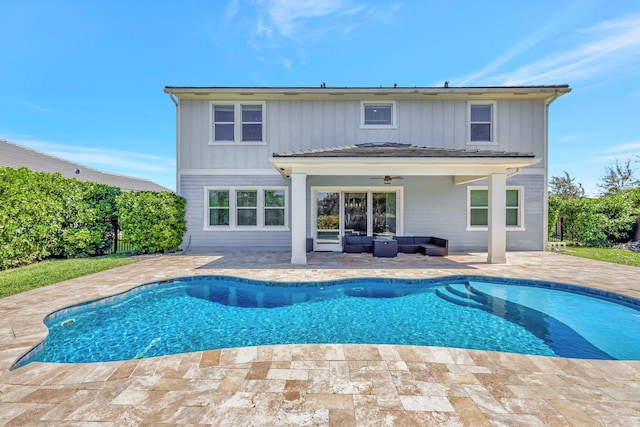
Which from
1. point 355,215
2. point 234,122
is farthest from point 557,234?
point 234,122

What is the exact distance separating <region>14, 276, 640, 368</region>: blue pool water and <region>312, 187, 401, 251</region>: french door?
16.6 ft

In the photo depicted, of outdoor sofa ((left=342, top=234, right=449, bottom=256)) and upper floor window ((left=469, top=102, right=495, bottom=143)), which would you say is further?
upper floor window ((left=469, top=102, right=495, bottom=143))

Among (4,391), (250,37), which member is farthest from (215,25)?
(4,391)

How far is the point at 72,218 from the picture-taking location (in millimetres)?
9570

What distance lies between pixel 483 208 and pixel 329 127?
25.1 feet

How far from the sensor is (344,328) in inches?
184

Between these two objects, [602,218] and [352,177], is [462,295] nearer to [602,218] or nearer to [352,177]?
[352,177]

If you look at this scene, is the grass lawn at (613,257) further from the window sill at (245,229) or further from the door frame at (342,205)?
the window sill at (245,229)

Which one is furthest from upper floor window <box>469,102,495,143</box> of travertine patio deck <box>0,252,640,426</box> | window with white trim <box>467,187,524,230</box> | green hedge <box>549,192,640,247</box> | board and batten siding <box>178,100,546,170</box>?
travertine patio deck <box>0,252,640,426</box>

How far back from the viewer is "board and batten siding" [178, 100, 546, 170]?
11.8 metres

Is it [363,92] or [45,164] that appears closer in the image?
[363,92]

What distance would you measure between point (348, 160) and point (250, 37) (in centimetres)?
990

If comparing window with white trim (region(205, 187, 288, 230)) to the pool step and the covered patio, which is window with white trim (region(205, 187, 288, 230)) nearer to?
the covered patio

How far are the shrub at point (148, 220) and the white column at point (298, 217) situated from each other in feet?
17.4
